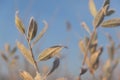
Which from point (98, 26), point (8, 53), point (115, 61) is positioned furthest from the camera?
point (8, 53)

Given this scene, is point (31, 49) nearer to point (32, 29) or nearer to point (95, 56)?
point (32, 29)

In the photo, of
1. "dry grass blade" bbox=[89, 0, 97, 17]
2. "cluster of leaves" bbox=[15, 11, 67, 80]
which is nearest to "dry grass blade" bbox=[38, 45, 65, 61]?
"cluster of leaves" bbox=[15, 11, 67, 80]

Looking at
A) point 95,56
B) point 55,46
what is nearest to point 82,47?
point 95,56

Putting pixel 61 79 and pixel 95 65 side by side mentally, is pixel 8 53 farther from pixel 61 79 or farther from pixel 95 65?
pixel 61 79

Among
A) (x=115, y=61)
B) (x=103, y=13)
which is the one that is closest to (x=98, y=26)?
(x=103, y=13)

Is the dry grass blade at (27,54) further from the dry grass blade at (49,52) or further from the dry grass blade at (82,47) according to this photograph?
the dry grass blade at (82,47)

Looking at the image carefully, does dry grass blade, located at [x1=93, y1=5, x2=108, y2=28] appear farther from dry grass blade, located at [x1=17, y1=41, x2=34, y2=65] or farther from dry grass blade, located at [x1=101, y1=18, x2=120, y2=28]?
dry grass blade, located at [x1=17, y1=41, x2=34, y2=65]

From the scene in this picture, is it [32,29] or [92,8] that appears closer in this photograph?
[32,29]

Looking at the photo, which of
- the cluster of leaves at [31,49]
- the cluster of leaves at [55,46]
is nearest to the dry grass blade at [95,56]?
the cluster of leaves at [55,46]
